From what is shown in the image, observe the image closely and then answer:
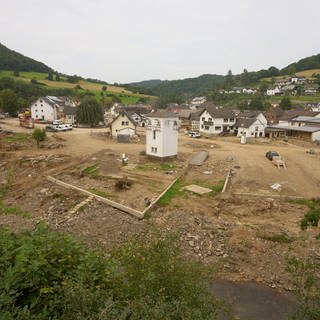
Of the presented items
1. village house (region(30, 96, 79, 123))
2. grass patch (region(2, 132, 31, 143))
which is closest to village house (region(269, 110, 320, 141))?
grass patch (region(2, 132, 31, 143))

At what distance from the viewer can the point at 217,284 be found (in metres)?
13.4

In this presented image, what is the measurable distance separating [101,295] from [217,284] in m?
9.36

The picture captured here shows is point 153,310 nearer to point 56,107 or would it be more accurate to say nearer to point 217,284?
point 217,284

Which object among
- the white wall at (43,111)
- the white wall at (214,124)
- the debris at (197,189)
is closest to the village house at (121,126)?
the white wall at (214,124)

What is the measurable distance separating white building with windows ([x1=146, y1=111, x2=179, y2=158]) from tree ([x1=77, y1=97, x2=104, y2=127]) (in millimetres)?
29587

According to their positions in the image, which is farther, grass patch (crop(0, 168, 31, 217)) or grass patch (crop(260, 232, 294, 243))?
grass patch (crop(0, 168, 31, 217))

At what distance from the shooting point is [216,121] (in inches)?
2036

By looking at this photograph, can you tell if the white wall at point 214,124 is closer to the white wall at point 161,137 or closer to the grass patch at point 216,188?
the white wall at point 161,137

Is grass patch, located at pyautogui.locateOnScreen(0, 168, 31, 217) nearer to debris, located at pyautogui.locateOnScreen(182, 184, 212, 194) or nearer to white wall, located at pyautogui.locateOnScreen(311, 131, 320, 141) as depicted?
debris, located at pyautogui.locateOnScreen(182, 184, 212, 194)

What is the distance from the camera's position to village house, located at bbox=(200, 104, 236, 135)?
51719 millimetres

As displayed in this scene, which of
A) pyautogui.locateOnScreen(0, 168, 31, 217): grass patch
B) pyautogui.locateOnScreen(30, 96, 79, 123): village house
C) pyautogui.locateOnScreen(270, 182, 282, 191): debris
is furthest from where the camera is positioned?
pyautogui.locateOnScreen(30, 96, 79, 123): village house

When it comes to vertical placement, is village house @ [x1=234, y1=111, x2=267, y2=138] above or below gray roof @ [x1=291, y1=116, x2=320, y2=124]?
below

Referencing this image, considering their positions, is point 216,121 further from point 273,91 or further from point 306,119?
point 273,91

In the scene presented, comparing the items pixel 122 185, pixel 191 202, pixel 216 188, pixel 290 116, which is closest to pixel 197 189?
pixel 216 188
